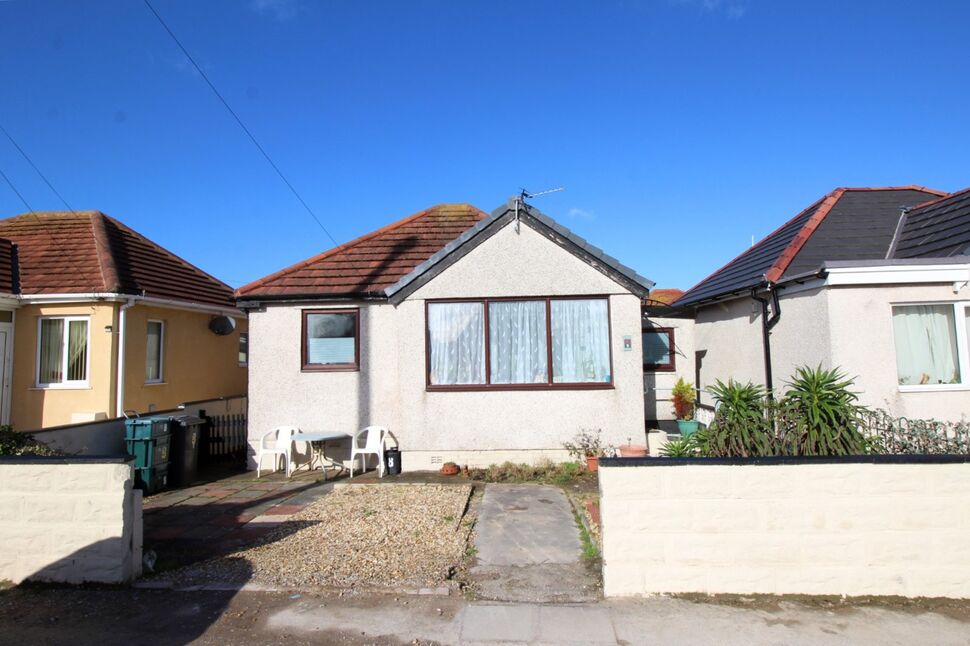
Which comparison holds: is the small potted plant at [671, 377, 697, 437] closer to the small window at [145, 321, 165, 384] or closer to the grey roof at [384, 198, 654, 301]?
the grey roof at [384, 198, 654, 301]

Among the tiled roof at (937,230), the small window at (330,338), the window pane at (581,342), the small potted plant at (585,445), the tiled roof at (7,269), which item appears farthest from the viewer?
the tiled roof at (7,269)

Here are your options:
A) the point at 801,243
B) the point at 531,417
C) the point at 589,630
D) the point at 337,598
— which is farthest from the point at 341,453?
the point at 801,243

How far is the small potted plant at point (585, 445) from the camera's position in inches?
363

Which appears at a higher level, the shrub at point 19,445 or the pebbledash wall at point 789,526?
the shrub at point 19,445

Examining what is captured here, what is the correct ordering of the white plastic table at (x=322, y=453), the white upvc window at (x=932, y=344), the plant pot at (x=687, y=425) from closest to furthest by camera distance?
the white upvc window at (x=932, y=344), the white plastic table at (x=322, y=453), the plant pot at (x=687, y=425)

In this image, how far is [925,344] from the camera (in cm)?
796

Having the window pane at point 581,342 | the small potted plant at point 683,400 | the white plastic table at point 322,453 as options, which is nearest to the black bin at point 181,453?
the white plastic table at point 322,453

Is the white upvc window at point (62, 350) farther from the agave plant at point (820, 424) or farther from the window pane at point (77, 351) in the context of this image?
the agave plant at point (820, 424)

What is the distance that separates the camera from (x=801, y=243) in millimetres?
10078

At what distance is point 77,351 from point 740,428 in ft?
41.7

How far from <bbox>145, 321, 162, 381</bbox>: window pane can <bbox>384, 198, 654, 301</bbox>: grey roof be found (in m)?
6.58

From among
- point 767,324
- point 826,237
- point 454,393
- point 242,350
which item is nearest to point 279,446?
point 454,393

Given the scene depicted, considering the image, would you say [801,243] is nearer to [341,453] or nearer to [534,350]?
[534,350]

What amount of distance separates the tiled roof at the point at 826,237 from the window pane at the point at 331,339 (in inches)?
295
